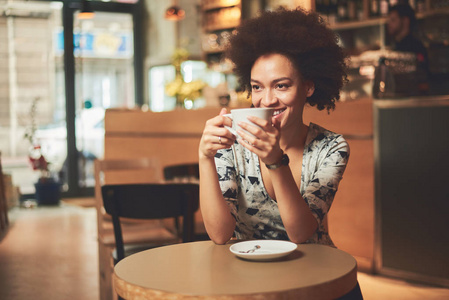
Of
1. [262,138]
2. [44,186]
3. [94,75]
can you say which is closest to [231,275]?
[262,138]

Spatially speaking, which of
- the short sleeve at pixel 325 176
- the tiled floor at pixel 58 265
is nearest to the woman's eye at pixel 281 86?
the short sleeve at pixel 325 176

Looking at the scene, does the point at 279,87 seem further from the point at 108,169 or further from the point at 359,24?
the point at 359,24

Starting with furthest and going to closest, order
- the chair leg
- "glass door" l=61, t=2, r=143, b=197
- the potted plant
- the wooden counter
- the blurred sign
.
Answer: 1. the blurred sign
2. "glass door" l=61, t=2, r=143, b=197
3. the potted plant
4. the wooden counter
5. the chair leg

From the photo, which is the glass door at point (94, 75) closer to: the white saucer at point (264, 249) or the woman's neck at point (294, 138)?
the woman's neck at point (294, 138)

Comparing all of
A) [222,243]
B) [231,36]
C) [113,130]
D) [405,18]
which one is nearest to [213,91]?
[113,130]

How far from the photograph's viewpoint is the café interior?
3.48 m

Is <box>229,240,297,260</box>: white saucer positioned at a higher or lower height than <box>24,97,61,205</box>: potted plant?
higher

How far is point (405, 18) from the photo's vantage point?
4.67 metres

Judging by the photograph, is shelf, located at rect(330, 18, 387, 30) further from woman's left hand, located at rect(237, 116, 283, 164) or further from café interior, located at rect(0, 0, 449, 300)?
woman's left hand, located at rect(237, 116, 283, 164)

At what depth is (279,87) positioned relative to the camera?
1.56m

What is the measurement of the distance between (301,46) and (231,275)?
2.51ft

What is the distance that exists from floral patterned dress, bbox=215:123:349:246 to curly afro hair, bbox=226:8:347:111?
0.17 metres

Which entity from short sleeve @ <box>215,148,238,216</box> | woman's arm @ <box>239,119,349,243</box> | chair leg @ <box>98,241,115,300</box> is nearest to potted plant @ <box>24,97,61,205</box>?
chair leg @ <box>98,241,115,300</box>

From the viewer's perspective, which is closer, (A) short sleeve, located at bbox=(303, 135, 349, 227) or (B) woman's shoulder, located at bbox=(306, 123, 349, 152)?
(A) short sleeve, located at bbox=(303, 135, 349, 227)
